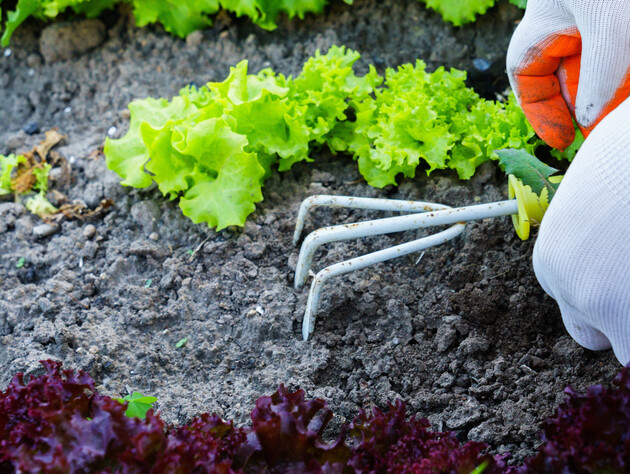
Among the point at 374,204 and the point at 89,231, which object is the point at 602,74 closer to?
the point at 374,204

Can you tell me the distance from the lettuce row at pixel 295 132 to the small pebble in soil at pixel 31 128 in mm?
793

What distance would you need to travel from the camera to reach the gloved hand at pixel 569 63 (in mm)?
1584

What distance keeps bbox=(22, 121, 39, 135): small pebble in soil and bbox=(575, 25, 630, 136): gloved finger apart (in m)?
2.36

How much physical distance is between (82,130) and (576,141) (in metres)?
2.07

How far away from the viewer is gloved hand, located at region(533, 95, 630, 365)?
1379 millimetres

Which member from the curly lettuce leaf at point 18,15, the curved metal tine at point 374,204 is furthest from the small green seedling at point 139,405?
the curly lettuce leaf at point 18,15

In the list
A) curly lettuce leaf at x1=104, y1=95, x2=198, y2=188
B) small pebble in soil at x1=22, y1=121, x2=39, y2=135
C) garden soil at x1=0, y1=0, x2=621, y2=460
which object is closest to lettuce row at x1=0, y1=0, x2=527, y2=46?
garden soil at x1=0, y1=0, x2=621, y2=460

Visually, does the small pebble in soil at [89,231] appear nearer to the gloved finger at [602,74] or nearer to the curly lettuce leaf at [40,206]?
the curly lettuce leaf at [40,206]

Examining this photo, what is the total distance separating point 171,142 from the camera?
90.7 inches

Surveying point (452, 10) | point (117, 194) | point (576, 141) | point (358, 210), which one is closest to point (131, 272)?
point (117, 194)

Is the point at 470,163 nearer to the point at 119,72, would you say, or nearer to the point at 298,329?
the point at 298,329

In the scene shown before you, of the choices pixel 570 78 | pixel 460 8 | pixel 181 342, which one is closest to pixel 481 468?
pixel 181 342

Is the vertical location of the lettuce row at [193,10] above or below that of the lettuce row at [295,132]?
above

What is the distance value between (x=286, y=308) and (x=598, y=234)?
99cm
